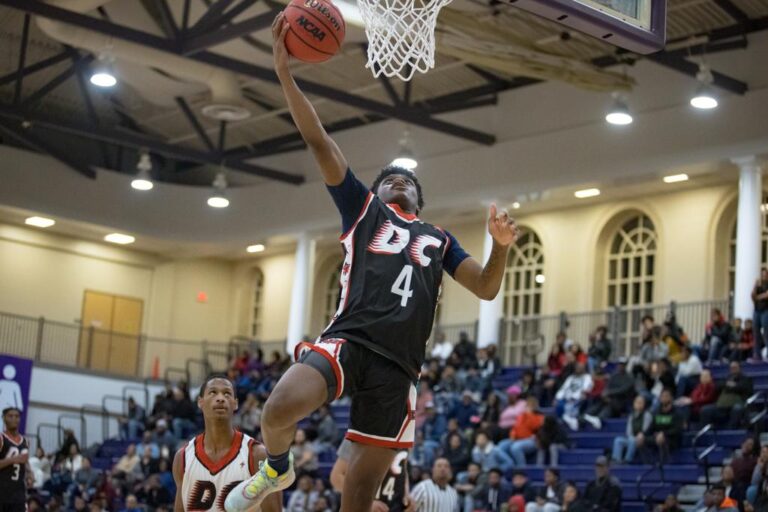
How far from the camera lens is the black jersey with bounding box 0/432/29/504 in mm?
12094

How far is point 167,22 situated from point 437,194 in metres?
7.81

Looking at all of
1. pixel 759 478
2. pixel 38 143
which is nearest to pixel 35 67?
pixel 38 143

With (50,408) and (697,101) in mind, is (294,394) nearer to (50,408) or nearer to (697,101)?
(697,101)

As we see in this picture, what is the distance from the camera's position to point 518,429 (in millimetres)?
21203

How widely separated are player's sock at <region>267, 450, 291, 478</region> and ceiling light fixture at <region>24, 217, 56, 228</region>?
27.9m

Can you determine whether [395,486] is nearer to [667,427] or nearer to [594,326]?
[667,427]

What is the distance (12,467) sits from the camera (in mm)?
12250

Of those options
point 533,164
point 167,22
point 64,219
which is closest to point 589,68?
point 533,164

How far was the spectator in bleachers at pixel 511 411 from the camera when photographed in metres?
21.9

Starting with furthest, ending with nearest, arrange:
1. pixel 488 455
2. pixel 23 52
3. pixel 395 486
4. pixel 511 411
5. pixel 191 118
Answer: pixel 191 118
pixel 23 52
pixel 511 411
pixel 488 455
pixel 395 486

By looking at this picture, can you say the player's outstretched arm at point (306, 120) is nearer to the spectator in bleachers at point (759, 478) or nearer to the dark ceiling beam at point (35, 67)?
the spectator in bleachers at point (759, 478)

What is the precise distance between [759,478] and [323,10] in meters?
11.7

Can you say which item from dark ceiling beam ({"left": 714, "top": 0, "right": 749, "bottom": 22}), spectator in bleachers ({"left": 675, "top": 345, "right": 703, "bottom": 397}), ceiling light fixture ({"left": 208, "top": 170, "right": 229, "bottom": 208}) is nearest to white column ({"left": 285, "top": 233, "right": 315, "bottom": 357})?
ceiling light fixture ({"left": 208, "top": 170, "right": 229, "bottom": 208})

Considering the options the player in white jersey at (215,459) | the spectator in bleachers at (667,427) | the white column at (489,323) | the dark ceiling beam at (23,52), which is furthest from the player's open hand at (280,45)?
the dark ceiling beam at (23,52)
